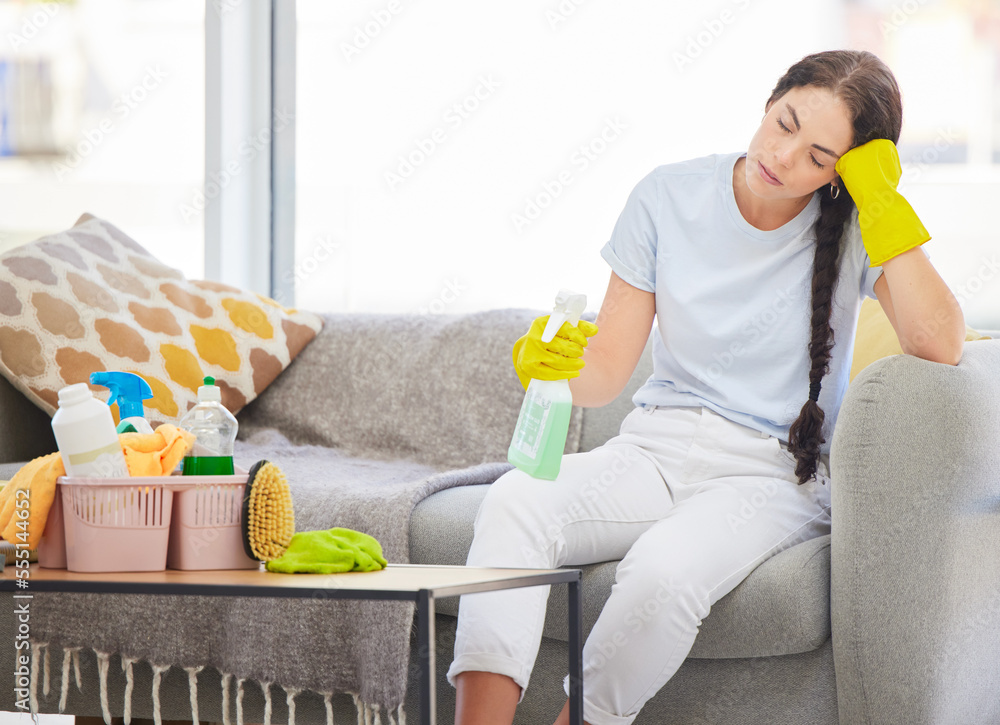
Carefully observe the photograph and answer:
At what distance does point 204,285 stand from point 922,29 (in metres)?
1.75

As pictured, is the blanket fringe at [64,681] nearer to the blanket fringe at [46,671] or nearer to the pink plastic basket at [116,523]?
the blanket fringe at [46,671]

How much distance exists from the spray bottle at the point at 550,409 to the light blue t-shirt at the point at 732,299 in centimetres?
29

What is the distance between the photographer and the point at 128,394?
1053 millimetres

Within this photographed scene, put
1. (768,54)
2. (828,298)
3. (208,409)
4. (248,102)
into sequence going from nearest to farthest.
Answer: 1. (208,409)
2. (828,298)
3. (768,54)
4. (248,102)

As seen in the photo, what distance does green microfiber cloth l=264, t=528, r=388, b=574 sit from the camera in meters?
→ 0.88

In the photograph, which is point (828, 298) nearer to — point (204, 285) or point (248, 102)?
point (204, 285)

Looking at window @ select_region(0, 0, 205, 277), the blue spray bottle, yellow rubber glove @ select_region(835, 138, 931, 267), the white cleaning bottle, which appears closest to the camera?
the white cleaning bottle

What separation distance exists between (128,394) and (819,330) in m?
0.90

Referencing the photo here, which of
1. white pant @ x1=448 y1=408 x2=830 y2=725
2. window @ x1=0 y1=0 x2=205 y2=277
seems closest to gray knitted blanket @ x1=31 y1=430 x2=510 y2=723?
white pant @ x1=448 y1=408 x2=830 y2=725

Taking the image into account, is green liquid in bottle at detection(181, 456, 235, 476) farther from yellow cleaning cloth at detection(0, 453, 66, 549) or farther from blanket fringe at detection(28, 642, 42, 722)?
blanket fringe at detection(28, 642, 42, 722)

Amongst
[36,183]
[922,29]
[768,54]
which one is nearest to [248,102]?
[36,183]

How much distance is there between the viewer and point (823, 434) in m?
1.32

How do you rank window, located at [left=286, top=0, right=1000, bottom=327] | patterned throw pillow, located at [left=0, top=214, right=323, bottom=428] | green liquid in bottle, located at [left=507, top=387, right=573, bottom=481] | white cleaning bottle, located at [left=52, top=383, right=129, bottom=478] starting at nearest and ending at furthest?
1. white cleaning bottle, located at [left=52, top=383, right=129, bottom=478]
2. green liquid in bottle, located at [left=507, top=387, right=573, bottom=481]
3. patterned throw pillow, located at [left=0, top=214, right=323, bottom=428]
4. window, located at [left=286, top=0, right=1000, bottom=327]

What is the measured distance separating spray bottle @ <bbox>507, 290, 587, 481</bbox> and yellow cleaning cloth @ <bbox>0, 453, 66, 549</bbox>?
0.52 meters
